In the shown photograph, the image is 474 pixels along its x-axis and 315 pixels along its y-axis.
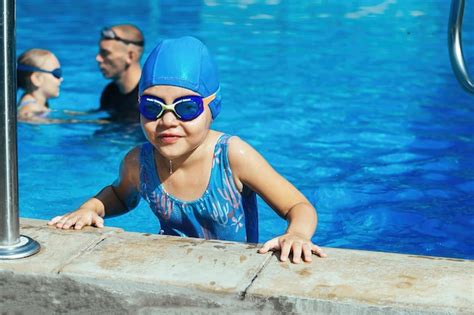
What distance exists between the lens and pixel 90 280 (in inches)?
112

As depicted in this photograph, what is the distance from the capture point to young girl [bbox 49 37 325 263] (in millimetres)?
3559

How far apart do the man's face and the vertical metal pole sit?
4951mm

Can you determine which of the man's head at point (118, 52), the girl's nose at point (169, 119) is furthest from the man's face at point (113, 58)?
the girl's nose at point (169, 119)

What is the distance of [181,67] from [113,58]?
4.46 meters

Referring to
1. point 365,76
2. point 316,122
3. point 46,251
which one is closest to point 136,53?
point 316,122

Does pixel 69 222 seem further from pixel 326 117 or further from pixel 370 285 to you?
pixel 326 117

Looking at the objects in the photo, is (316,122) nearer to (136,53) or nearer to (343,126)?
(343,126)

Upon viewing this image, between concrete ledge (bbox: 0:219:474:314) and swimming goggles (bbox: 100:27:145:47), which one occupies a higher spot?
concrete ledge (bbox: 0:219:474:314)

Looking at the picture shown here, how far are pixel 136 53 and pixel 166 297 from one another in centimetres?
541

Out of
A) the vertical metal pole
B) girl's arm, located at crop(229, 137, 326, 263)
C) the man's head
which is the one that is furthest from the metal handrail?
the man's head

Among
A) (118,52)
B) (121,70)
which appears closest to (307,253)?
(121,70)

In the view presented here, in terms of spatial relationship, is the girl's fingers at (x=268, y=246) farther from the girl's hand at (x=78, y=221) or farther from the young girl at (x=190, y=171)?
the girl's hand at (x=78, y=221)

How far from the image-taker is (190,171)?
12.6 ft

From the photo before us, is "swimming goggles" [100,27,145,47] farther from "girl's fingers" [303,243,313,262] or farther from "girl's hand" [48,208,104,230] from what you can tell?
"girl's fingers" [303,243,313,262]
